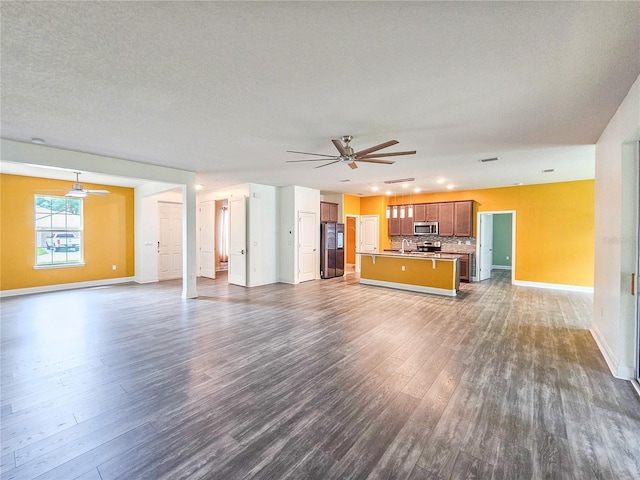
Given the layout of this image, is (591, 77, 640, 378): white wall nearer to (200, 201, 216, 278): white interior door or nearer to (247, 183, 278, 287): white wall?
(247, 183, 278, 287): white wall

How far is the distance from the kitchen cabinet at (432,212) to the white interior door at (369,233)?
5.96 feet

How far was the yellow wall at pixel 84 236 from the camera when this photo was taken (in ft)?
19.7

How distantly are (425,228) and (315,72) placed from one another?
7.52 meters

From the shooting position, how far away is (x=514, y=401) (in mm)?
2340

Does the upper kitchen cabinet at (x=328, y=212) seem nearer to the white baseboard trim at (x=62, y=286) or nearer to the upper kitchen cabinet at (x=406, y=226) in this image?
the upper kitchen cabinet at (x=406, y=226)

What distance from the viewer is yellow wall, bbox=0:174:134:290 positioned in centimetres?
599

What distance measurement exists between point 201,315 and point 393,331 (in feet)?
10.7

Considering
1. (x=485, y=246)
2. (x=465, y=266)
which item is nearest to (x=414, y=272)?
(x=465, y=266)

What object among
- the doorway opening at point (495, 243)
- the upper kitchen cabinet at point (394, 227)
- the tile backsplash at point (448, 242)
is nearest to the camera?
the doorway opening at point (495, 243)

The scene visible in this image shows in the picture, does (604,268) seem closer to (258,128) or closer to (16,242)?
(258,128)

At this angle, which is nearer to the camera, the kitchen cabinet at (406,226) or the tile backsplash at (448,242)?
the tile backsplash at (448,242)

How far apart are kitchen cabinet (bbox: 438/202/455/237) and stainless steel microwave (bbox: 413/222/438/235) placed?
0.49 ft

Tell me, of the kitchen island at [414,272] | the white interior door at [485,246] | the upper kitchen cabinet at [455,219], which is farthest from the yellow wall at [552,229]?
the kitchen island at [414,272]

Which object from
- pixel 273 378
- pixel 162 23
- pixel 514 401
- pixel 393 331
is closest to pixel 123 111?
pixel 162 23
